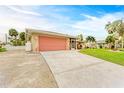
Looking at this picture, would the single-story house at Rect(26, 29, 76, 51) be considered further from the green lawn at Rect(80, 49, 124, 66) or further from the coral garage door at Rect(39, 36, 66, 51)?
the green lawn at Rect(80, 49, 124, 66)

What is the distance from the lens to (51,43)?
18062 mm

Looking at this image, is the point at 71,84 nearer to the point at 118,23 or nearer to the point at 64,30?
the point at 64,30

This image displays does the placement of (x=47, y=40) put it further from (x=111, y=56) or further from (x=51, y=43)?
(x=111, y=56)

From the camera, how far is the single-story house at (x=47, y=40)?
16.4 metres

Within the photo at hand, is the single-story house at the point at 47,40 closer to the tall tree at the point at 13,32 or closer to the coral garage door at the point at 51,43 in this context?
the coral garage door at the point at 51,43

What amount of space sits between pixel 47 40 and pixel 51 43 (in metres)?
0.84

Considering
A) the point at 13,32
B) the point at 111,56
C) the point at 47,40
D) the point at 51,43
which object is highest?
the point at 13,32

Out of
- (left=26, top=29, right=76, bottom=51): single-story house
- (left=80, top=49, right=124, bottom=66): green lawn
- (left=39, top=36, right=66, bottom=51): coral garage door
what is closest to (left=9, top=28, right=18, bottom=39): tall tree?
(left=26, top=29, right=76, bottom=51): single-story house

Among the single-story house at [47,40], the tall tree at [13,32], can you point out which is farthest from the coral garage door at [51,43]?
the tall tree at [13,32]

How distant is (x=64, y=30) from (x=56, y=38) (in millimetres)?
7587

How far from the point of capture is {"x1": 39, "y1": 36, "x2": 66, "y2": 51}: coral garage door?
1697 centimetres

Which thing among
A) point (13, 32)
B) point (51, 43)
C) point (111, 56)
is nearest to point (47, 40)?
point (51, 43)
